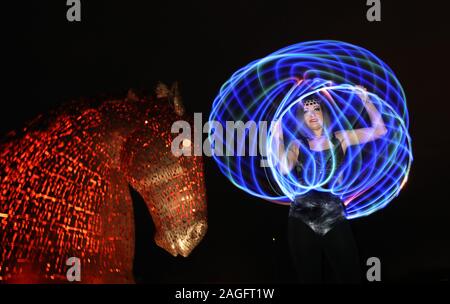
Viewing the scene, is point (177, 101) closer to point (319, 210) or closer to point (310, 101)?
point (310, 101)

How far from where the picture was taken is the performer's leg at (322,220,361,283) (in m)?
2.94

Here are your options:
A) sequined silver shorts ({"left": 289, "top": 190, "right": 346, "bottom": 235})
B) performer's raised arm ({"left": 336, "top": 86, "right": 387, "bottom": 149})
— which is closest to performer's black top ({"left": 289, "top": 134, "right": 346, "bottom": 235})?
sequined silver shorts ({"left": 289, "top": 190, "right": 346, "bottom": 235})

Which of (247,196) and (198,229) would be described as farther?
(247,196)

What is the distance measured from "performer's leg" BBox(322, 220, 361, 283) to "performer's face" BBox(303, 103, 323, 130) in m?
0.59

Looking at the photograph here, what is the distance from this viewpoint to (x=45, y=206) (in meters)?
2.59

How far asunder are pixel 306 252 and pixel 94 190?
3.91ft

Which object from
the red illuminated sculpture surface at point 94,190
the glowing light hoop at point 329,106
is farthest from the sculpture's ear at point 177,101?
the glowing light hoop at point 329,106

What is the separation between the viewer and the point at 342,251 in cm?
295

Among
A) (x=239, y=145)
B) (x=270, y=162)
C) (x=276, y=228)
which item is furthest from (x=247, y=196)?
(x=270, y=162)

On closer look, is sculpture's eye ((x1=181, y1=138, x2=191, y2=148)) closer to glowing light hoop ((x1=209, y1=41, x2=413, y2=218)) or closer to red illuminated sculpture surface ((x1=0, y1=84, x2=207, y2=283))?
red illuminated sculpture surface ((x1=0, y1=84, x2=207, y2=283))

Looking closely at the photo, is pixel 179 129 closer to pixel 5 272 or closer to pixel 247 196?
pixel 5 272
